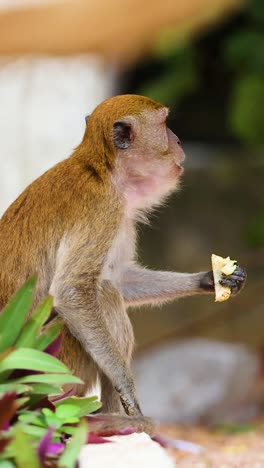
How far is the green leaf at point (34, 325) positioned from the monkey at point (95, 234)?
0.75 metres

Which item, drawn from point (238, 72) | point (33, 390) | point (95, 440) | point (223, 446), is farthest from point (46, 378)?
point (238, 72)

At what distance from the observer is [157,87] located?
37.0 feet

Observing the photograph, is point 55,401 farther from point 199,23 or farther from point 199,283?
point 199,23

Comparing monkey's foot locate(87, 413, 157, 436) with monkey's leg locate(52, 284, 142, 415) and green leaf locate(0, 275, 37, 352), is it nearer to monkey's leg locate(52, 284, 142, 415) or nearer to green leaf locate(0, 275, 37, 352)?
monkey's leg locate(52, 284, 142, 415)

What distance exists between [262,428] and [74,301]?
17.0ft

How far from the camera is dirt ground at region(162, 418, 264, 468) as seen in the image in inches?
221

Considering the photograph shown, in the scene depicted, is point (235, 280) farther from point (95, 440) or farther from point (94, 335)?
point (95, 440)

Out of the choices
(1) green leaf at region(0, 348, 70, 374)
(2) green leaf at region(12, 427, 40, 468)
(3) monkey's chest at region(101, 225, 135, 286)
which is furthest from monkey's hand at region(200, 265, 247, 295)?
(2) green leaf at region(12, 427, 40, 468)

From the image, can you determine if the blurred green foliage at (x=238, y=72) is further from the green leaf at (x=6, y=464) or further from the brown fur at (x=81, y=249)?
the green leaf at (x=6, y=464)

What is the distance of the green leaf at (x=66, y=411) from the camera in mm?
3801

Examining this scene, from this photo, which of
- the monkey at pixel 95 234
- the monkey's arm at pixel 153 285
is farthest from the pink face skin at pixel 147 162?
the monkey's arm at pixel 153 285

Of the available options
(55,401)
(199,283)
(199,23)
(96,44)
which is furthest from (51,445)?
(199,23)

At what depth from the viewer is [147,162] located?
16.5 feet

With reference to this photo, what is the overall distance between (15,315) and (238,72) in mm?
8401
